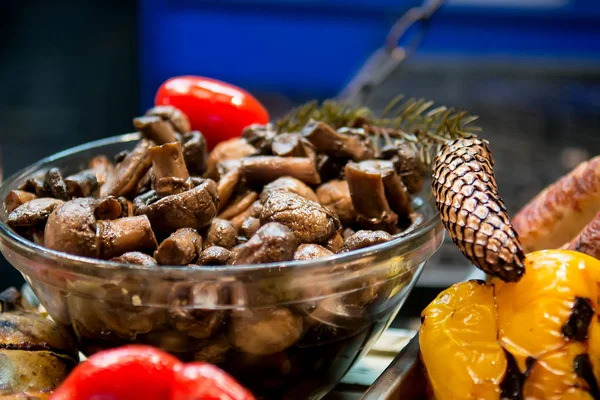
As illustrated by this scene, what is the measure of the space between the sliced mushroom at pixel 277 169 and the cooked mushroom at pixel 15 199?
0.74 ft

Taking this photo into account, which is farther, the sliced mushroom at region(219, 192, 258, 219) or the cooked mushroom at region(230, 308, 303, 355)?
the sliced mushroom at region(219, 192, 258, 219)

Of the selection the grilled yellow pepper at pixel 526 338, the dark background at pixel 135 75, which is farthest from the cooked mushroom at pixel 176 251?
the dark background at pixel 135 75

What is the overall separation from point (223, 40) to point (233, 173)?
235 centimetres

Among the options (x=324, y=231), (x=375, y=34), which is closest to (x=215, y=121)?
(x=324, y=231)

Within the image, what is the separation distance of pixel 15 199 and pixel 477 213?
45 cm

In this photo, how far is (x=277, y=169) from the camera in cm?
75

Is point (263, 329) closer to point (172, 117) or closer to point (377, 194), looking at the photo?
point (377, 194)

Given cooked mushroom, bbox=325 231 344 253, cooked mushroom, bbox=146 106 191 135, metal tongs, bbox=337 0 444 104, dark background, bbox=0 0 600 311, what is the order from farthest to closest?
dark background, bbox=0 0 600 311
metal tongs, bbox=337 0 444 104
cooked mushroom, bbox=146 106 191 135
cooked mushroom, bbox=325 231 344 253

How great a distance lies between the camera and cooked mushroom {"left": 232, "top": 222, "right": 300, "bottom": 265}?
0.56 m

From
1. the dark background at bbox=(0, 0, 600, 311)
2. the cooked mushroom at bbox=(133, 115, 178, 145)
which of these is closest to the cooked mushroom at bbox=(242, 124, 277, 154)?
the cooked mushroom at bbox=(133, 115, 178, 145)

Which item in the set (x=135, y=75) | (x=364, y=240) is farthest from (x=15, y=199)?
(x=135, y=75)

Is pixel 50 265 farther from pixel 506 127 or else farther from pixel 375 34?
pixel 375 34

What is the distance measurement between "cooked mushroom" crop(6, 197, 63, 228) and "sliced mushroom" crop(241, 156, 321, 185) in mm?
207

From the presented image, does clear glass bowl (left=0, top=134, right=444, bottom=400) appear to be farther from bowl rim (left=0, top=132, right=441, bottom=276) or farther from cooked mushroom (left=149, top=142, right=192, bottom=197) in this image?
cooked mushroom (left=149, top=142, right=192, bottom=197)
